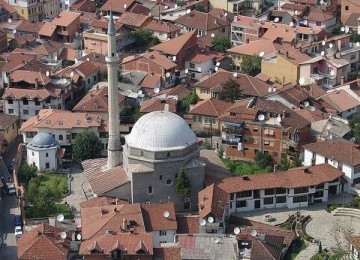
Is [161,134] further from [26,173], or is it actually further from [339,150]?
[339,150]

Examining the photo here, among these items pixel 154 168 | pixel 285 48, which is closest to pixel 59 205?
pixel 154 168

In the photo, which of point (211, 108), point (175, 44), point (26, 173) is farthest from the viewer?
point (175, 44)

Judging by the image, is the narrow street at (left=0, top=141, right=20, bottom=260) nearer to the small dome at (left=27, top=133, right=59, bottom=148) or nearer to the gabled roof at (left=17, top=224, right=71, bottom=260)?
the gabled roof at (left=17, top=224, right=71, bottom=260)

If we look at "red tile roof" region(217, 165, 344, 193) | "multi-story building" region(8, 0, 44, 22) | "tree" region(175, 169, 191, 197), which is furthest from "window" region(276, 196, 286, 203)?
"multi-story building" region(8, 0, 44, 22)

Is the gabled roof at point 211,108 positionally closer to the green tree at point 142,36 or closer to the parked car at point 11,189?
the parked car at point 11,189

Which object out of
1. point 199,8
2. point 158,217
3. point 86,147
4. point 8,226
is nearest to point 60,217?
point 8,226

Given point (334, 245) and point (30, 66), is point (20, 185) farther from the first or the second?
point (334, 245)
